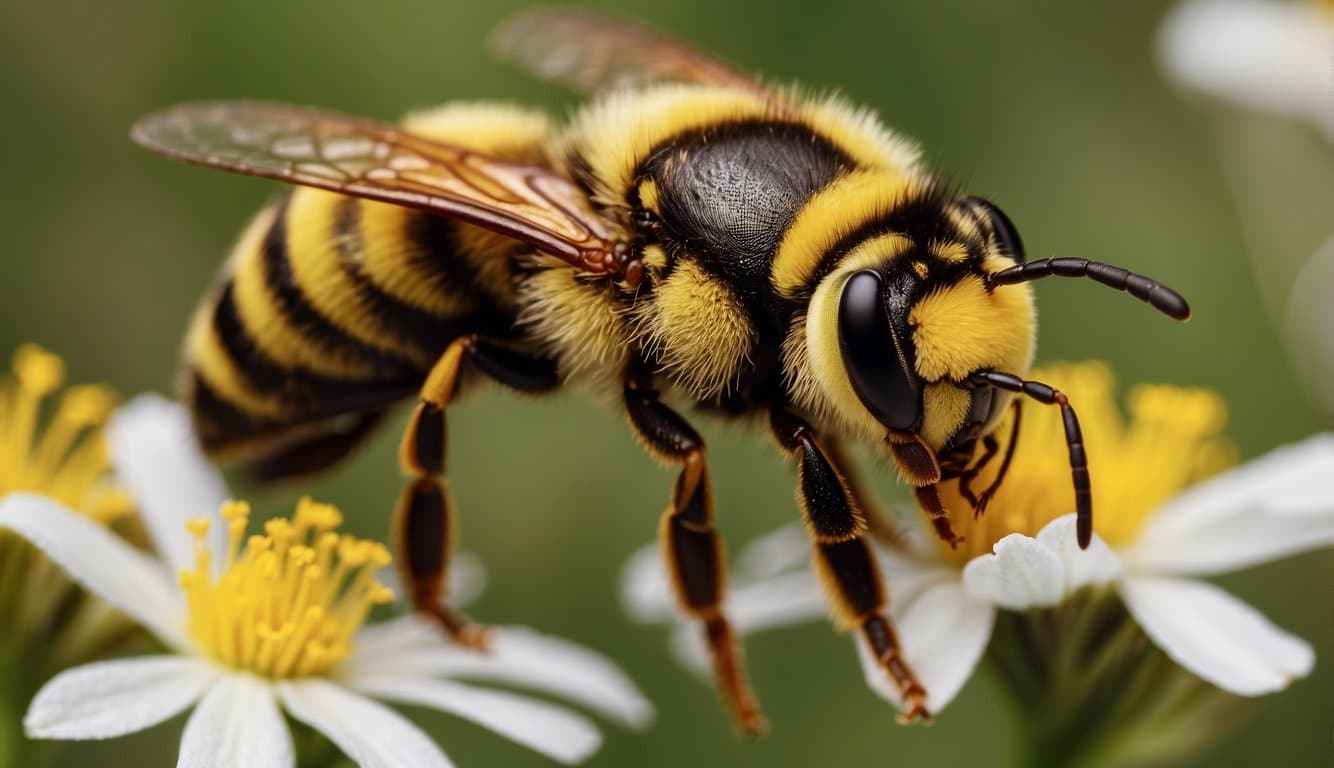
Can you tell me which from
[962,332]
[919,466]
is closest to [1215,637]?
[919,466]

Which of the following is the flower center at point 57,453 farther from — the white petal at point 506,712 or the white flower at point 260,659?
the white petal at point 506,712

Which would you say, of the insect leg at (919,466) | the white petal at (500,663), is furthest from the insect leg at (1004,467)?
the white petal at (500,663)

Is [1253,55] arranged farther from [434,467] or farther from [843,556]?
[434,467]

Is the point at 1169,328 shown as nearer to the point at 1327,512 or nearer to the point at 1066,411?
the point at 1327,512

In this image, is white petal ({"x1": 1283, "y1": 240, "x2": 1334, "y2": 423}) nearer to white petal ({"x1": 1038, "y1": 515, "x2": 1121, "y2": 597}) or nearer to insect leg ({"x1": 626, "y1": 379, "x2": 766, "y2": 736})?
white petal ({"x1": 1038, "y1": 515, "x2": 1121, "y2": 597})

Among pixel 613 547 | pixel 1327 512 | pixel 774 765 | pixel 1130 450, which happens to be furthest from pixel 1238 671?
pixel 613 547

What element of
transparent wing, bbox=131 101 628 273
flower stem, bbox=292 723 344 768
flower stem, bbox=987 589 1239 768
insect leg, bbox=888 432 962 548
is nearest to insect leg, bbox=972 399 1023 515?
insect leg, bbox=888 432 962 548
